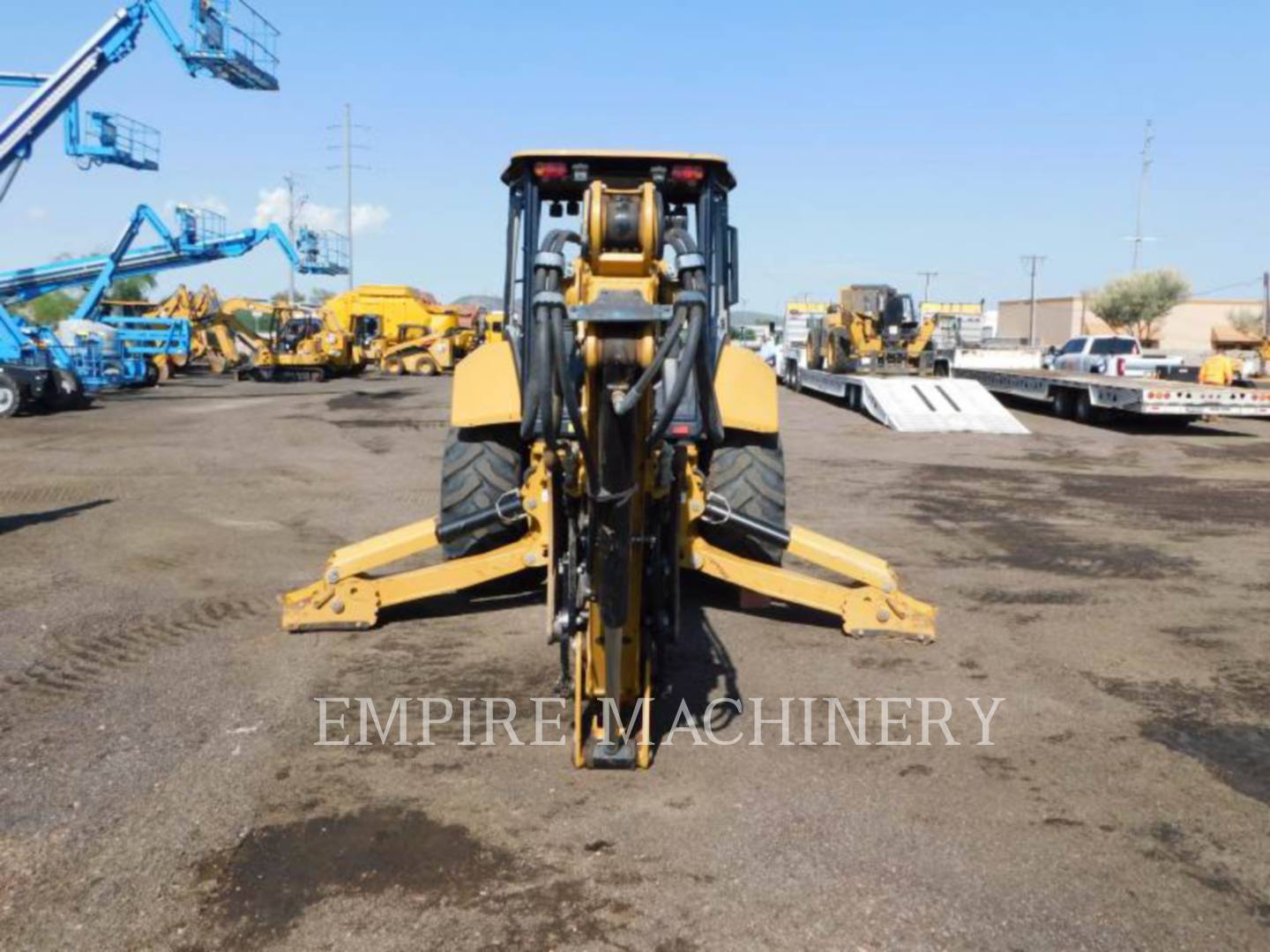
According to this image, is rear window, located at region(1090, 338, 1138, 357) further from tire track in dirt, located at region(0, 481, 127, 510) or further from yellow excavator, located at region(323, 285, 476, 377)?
tire track in dirt, located at region(0, 481, 127, 510)

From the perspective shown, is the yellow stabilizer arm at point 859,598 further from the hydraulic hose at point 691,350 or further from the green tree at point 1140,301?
the green tree at point 1140,301

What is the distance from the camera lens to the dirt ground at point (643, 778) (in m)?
3.33

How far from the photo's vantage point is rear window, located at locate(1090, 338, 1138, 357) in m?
28.0

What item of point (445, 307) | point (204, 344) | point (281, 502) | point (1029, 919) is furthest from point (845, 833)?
point (445, 307)

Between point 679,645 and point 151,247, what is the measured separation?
1002 inches

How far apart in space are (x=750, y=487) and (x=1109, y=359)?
23.1m

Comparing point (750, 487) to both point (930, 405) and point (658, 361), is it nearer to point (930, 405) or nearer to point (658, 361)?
point (658, 361)

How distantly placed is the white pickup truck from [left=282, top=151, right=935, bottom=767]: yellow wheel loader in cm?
2114

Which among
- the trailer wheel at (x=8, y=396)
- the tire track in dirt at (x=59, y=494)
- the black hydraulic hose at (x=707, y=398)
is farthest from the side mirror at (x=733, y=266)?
the trailer wheel at (x=8, y=396)

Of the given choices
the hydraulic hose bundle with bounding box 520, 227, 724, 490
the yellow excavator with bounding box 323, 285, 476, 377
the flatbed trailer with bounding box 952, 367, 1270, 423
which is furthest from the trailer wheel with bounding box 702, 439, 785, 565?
the yellow excavator with bounding box 323, 285, 476, 377

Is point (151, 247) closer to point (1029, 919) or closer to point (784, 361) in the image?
point (784, 361)

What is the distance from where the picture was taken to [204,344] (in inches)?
1399

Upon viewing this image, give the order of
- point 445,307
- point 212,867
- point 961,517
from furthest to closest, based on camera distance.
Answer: point 445,307, point 961,517, point 212,867

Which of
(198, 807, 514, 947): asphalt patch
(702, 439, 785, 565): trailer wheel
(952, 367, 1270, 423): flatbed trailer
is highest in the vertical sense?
(952, 367, 1270, 423): flatbed trailer
